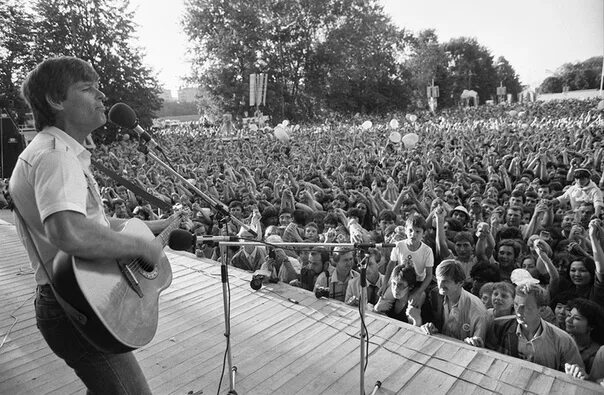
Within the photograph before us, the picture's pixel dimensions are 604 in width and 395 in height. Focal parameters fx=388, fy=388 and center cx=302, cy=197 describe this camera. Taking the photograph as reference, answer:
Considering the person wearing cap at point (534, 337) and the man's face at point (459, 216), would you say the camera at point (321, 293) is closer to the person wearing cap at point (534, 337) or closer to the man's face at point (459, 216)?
the person wearing cap at point (534, 337)

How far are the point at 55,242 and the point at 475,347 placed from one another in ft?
9.22

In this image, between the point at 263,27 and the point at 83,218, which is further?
the point at 263,27

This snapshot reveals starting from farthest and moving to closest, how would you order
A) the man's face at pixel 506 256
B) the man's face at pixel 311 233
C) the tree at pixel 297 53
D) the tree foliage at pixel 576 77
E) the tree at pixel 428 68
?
the tree foliage at pixel 576 77
the tree at pixel 428 68
the tree at pixel 297 53
the man's face at pixel 311 233
the man's face at pixel 506 256

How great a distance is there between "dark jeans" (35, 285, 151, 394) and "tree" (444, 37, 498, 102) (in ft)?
216

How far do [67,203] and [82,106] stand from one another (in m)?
0.43

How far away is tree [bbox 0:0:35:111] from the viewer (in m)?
21.1

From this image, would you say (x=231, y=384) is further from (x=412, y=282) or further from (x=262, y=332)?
(x=412, y=282)

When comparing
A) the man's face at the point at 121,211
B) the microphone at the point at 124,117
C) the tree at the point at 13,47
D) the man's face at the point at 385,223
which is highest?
the tree at the point at 13,47

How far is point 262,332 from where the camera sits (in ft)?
10.5

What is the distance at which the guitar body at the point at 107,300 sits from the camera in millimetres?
1233

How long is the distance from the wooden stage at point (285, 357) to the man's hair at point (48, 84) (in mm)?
1860

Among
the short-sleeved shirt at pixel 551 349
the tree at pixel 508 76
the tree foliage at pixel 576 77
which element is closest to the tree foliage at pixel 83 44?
the short-sleeved shirt at pixel 551 349

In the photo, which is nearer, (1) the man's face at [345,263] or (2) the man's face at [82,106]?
(2) the man's face at [82,106]

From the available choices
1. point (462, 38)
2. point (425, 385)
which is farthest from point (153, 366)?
point (462, 38)
